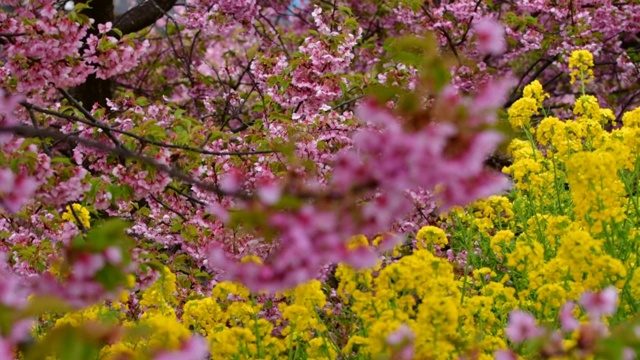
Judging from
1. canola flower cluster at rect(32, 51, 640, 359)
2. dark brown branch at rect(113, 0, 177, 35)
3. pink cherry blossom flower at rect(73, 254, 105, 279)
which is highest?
dark brown branch at rect(113, 0, 177, 35)

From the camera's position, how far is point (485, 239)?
6047 mm

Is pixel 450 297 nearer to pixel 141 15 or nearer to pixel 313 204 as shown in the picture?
pixel 313 204

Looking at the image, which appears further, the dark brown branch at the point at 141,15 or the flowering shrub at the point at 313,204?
the dark brown branch at the point at 141,15

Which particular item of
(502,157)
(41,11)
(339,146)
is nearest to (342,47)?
(339,146)

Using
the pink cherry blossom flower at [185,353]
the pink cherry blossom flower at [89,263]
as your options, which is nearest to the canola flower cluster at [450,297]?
the pink cherry blossom flower at [185,353]

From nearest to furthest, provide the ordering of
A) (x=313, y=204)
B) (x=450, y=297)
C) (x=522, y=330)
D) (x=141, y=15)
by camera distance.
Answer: (x=522, y=330)
(x=313, y=204)
(x=450, y=297)
(x=141, y=15)

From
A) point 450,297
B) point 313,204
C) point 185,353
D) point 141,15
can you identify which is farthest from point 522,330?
point 141,15

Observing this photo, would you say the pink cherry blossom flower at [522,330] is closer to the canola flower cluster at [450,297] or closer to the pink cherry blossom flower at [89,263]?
the canola flower cluster at [450,297]

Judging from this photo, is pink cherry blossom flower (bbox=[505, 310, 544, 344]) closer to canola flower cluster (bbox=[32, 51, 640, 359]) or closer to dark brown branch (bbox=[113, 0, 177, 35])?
canola flower cluster (bbox=[32, 51, 640, 359])

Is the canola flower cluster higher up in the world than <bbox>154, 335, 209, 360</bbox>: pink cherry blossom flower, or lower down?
higher up

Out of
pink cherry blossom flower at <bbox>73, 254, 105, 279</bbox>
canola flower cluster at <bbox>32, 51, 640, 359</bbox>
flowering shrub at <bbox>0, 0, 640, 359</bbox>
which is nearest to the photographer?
flowering shrub at <bbox>0, 0, 640, 359</bbox>

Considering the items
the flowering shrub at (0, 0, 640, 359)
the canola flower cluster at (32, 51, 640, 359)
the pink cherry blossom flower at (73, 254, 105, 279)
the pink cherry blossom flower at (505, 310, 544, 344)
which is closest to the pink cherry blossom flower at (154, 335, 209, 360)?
the flowering shrub at (0, 0, 640, 359)

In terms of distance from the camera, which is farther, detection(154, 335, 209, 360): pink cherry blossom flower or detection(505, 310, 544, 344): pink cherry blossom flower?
detection(505, 310, 544, 344): pink cherry blossom flower

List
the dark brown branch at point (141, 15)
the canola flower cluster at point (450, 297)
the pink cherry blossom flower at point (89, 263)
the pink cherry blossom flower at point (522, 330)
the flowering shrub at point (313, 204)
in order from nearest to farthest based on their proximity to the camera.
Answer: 1. the flowering shrub at point (313, 204)
2. the pink cherry blossom flower at point (89, 263)
3. the pink cherry blossom flower at point (522, 330)
4. the canola flower cluster at point (450, 297)
5. the dark brown branch at point (141, 15)
